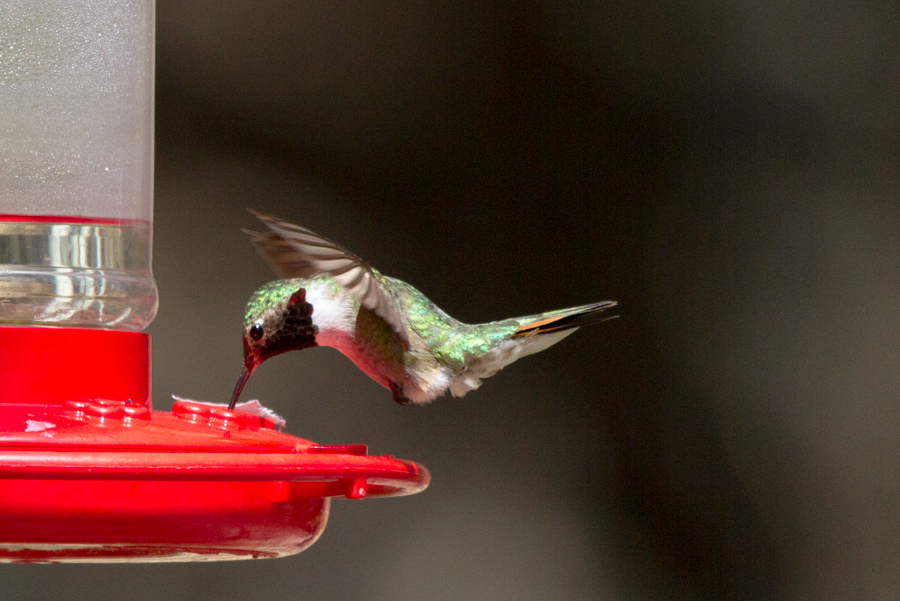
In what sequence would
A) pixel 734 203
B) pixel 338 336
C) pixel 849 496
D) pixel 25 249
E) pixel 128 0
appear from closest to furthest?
pixel 25 249, pixel 128 0, pixel 338 336, pixel 849 496, pixel 734 203

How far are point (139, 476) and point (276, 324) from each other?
1153 mm

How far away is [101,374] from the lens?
167cm

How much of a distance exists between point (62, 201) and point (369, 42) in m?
3.04

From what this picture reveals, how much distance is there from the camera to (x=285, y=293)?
8.07 ft

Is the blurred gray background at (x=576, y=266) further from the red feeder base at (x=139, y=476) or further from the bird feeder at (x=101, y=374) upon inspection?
the red feeder base at (x=139, y=476)

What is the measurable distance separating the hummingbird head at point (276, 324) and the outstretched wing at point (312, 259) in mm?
153

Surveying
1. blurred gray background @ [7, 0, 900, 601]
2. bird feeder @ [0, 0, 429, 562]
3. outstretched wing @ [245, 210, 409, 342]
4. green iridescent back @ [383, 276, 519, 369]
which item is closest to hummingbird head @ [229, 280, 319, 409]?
outstretched wing @ [245, 210, 409, 342]

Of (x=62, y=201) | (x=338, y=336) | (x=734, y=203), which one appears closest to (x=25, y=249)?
(x=62, y=201)

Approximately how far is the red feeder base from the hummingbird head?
2.26 feet

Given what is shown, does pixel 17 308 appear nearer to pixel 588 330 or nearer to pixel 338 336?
pixel 338 336

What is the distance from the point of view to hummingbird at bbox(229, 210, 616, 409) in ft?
7.34

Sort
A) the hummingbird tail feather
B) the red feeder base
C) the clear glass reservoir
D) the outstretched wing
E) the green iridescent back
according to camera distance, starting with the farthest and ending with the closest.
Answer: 1. the green iridescent back
2. the hummingbird tail feather
3. the outstretched wing
4. the clear glass reservoir
5. the red feeder base

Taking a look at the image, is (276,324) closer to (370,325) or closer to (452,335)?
(370,325)

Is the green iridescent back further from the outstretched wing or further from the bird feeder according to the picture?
the bird feeder
